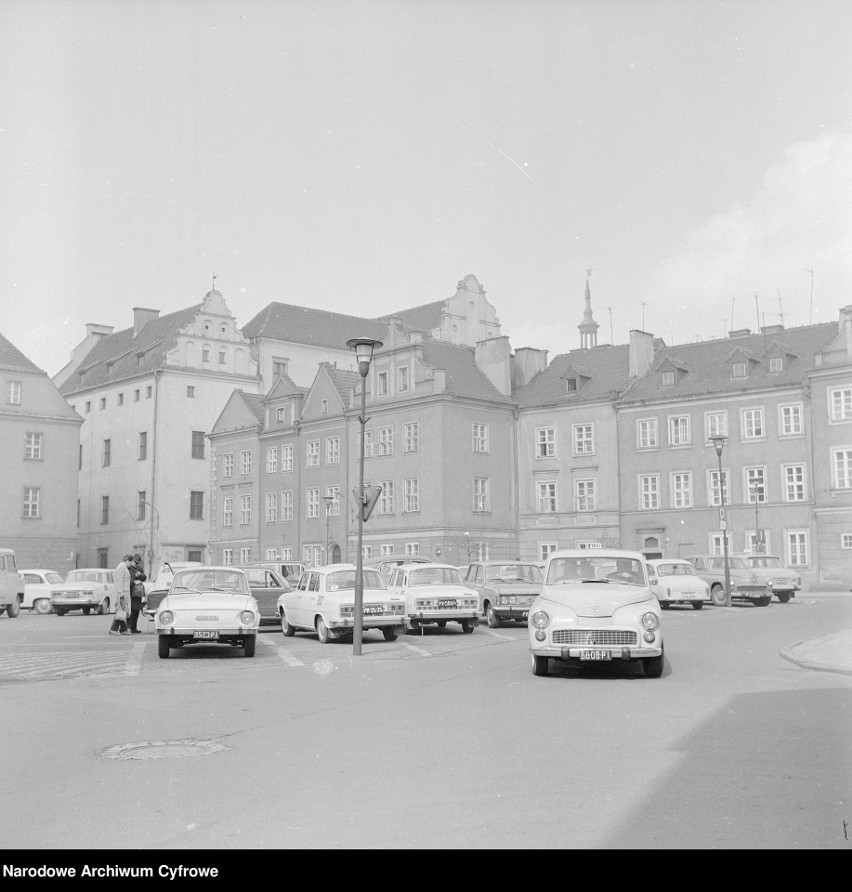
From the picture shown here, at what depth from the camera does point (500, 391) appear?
67.2 m

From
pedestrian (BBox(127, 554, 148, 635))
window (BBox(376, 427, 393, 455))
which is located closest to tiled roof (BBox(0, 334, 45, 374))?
window (BBox(376, 427, 393, 455))

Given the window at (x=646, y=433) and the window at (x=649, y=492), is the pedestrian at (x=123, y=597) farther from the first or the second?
the window at (x=646, y=433)

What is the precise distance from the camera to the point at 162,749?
9398mm

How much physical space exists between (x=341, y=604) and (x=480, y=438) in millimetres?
43271

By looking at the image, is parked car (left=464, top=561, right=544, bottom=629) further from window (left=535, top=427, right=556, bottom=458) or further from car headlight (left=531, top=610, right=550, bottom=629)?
window (left=535, top=427, right=556, bottom=458)

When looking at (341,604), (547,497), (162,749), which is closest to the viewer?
(162,749)

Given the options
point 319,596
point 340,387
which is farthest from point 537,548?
point 319,596

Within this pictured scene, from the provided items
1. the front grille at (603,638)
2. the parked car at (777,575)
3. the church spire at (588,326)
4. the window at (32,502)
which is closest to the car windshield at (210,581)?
the front grille at (603,638)

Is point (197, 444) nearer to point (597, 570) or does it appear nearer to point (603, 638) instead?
point (597, 570)

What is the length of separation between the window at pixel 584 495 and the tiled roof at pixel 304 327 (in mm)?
25769

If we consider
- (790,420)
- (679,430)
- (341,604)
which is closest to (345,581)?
(341,604)

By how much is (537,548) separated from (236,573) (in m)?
46.2

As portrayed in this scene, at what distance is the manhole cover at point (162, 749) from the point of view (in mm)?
9086
